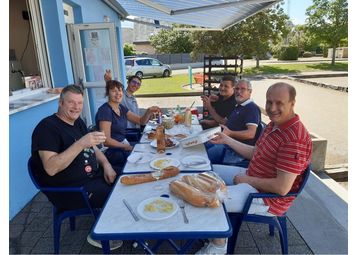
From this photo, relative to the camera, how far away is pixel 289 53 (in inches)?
1123

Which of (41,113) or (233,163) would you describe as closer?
(233,163)

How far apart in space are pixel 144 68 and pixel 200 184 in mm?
17030

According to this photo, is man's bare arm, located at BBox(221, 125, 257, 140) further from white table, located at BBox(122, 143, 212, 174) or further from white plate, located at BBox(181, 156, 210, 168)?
white plate, located at BBox(181, 156, 210, 168)

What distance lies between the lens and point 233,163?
292 centimetres

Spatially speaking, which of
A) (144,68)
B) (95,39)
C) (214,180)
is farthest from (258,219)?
(144,68)

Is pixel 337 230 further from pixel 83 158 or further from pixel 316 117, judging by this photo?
pixel 316 117

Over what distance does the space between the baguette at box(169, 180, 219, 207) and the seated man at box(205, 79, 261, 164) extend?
1.38m

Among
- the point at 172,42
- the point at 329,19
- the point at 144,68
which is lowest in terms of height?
the point at 144,68

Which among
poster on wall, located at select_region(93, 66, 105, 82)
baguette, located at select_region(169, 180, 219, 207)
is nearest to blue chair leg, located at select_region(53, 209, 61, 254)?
baguette, located at select_region(169, 180, 219, 207)

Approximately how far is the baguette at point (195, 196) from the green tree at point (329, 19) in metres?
21.5

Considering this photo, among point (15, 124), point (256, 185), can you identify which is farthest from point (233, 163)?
point (15, 124)

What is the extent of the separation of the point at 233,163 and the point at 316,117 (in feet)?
18.1

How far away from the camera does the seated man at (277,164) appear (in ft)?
5.53

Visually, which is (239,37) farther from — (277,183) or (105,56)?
(277,183)
